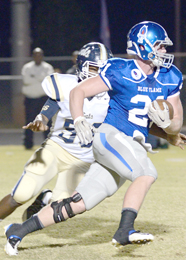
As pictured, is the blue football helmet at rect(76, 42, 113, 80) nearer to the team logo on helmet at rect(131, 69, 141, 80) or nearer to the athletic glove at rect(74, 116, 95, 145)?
the team logo on helmet at rect(131, 69, 141, 80)

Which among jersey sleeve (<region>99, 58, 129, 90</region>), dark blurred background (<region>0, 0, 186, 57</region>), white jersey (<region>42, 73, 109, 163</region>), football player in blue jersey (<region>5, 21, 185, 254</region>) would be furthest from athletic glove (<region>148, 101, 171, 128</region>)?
dark blurred background (<region>0, 0, 186, 57</region>)

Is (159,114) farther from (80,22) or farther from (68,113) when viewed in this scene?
(80,22)

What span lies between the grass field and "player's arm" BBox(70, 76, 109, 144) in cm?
85

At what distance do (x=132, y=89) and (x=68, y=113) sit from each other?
0.82m

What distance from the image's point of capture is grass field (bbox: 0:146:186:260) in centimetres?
330

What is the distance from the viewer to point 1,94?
35.8 ft

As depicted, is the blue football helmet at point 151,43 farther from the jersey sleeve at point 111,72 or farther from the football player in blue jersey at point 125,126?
the jersey sleeve at point 111,72

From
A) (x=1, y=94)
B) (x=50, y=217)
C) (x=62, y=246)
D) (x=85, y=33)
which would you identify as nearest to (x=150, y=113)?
(x=50, y=217)

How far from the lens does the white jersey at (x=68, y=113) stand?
382 centimetres

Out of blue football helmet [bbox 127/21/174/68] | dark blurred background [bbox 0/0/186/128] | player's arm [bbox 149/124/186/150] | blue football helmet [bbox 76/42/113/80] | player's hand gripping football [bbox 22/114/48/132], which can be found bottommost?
dark blurred background [bbox 0/0/186/128]

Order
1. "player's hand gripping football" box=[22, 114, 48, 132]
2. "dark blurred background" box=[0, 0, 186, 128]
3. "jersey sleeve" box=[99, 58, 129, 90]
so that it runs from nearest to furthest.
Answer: "jersey sleeve" box=[99, 58, 129, 90], "player's hand gripping football" box=[22, 114, 48, 132], "dark blurred background" box=[0, 0, 186, 128]

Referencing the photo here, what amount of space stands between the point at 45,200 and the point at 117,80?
1.40 metres

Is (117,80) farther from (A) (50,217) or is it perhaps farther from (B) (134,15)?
(B) (134,15)

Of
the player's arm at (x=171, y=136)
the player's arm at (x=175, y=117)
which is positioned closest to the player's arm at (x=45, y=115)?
the player's arm at (x=171, y=136)
